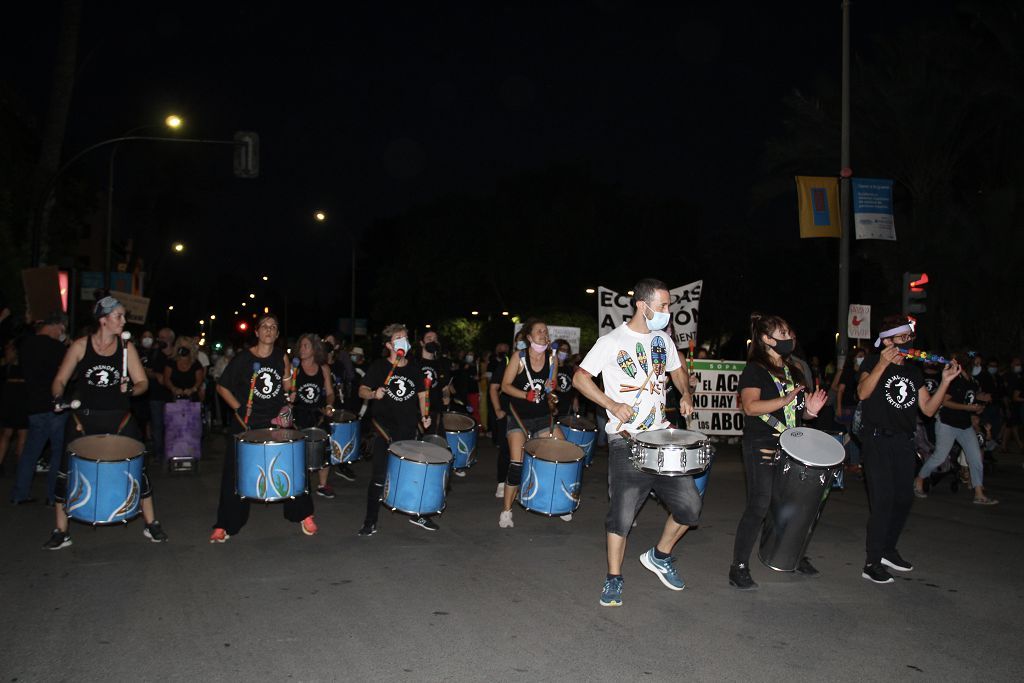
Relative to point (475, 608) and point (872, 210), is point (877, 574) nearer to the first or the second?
point (475, 608)

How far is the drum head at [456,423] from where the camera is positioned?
444 inches

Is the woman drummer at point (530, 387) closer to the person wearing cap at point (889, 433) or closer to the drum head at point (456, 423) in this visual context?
the drum head at point (456, 423)

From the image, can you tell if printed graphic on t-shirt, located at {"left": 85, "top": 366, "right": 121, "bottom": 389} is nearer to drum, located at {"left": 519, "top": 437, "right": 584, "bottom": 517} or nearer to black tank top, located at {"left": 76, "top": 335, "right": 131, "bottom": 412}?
black tank top, located at {"left": 76, "top": 335, "right": 131, "bottom": 412}

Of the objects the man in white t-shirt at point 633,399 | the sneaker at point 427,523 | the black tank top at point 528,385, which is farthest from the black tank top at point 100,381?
the man in white t-shirt at point 633,399

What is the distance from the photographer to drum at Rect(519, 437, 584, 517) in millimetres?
7965

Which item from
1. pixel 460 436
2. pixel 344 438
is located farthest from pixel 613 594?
pixel 344 438

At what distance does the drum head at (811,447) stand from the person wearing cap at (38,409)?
7169 millimetres

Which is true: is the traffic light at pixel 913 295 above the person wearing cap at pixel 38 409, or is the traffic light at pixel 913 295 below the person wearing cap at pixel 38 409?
above

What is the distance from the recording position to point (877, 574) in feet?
23.1

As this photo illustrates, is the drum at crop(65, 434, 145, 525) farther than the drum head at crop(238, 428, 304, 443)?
No

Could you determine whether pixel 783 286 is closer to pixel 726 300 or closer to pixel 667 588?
pixel 726 300

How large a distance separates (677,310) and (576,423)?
26.0ft

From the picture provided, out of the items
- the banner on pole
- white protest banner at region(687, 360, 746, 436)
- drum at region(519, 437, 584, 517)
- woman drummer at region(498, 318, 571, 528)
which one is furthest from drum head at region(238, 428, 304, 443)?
the banner on pole

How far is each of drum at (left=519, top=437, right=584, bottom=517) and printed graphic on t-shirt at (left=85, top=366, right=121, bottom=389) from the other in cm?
349
